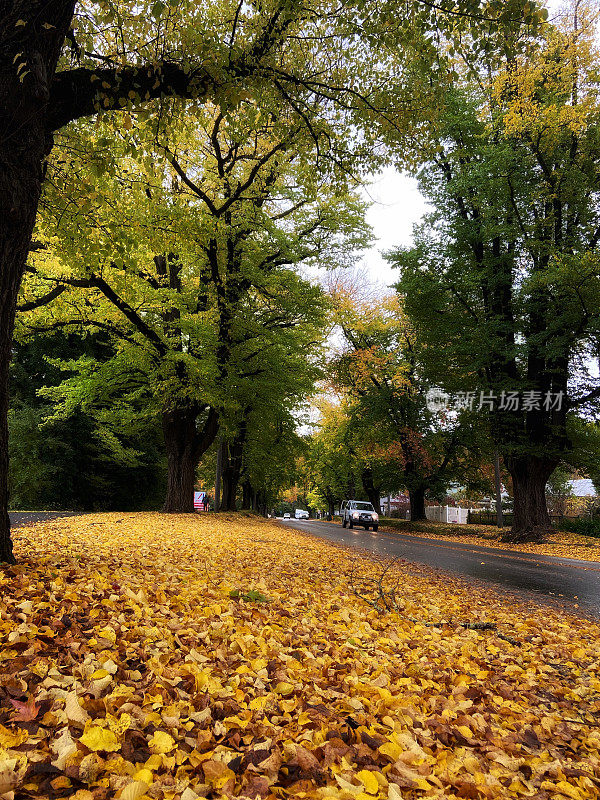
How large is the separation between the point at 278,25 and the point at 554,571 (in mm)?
Result: 11969

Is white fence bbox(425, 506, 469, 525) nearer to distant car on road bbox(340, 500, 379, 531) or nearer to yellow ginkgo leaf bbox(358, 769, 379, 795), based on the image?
distant car on road bbox(340, 500, 379, 531)

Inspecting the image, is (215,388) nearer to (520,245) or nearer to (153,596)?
(153,596)

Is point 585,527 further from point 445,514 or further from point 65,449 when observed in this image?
point 445,514

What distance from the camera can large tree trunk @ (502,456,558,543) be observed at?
18.6 m

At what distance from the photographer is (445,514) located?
5122cm

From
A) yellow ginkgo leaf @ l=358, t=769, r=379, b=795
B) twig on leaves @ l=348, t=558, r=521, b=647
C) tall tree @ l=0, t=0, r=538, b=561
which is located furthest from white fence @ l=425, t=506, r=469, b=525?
yellow ginkgo leaf @ l=358, t=769, r=379, b=795

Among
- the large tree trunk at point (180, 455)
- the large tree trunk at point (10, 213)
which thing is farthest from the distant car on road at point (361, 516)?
the large tree trunk at point (10, 213)

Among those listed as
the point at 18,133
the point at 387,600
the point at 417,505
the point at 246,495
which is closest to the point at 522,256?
the point at 417,505

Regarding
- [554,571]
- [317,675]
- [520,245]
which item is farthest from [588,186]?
[317,675]

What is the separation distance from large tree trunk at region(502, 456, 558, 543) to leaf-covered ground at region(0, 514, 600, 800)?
49.6 ft

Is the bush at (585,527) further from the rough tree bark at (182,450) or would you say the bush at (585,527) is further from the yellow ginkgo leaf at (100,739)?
the yellow ginkgo leaf at (100,739)

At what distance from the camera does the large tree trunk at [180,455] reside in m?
16.4

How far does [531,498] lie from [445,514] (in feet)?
111

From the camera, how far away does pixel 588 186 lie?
650 inches
